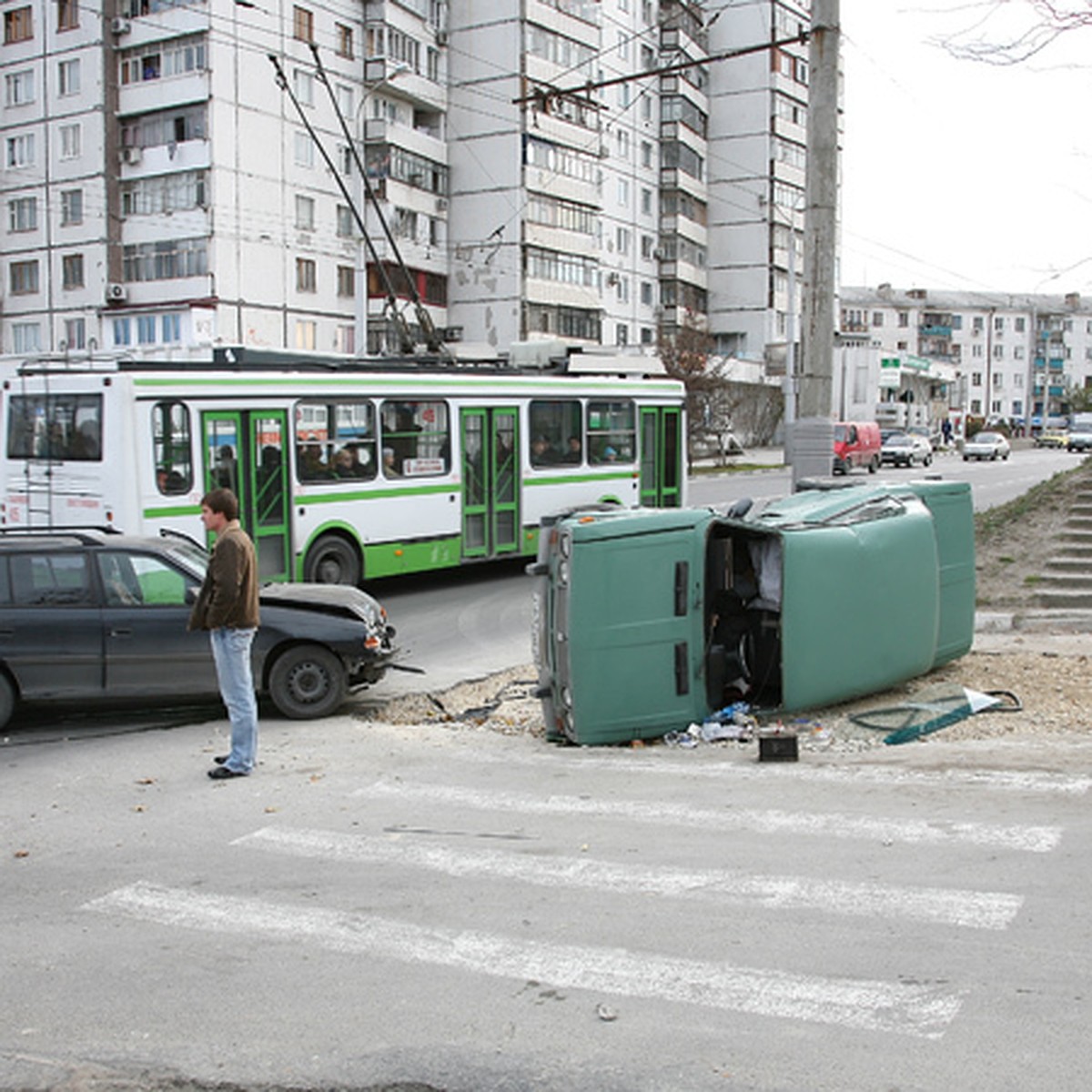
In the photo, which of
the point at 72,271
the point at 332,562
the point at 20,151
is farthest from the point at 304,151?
the point at 332,562

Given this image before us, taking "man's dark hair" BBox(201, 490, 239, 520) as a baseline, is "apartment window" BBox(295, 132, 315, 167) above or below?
above

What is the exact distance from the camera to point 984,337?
136m

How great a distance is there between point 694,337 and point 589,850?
5009 cm

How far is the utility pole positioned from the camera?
1313 centimetres

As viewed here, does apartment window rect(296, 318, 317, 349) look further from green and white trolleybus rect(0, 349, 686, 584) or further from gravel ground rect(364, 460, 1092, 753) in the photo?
gravel ground rect(364, 460, 1092, 753)

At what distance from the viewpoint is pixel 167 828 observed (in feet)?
22.9

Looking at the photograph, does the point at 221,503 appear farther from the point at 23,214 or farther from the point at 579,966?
the point at 23,214

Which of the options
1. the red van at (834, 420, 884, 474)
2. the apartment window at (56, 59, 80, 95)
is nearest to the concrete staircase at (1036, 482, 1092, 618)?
the red van at (834, 420, 884, 474)

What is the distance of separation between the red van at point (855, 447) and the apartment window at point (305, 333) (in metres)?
21.0

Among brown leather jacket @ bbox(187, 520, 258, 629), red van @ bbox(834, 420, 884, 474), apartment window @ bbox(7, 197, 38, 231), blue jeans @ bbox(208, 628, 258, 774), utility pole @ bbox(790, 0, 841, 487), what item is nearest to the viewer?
brown leather jacket @ bbox(187, 520, 258, 629)

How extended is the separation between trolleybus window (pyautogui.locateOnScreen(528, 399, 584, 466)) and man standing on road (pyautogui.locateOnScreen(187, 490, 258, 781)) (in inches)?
418

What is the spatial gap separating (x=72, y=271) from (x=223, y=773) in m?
47.2

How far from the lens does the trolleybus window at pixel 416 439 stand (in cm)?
1661

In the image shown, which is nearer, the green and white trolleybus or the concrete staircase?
the concrete staircase
